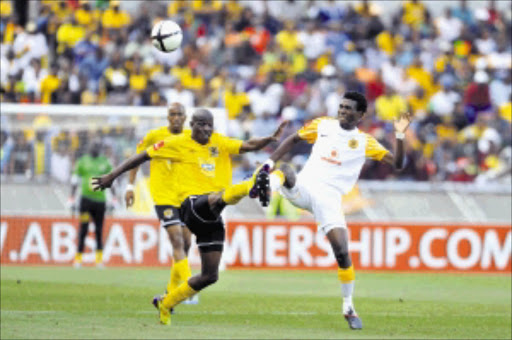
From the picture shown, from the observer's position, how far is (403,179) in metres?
27.6

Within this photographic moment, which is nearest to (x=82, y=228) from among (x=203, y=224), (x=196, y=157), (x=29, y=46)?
(x=29, y=46)

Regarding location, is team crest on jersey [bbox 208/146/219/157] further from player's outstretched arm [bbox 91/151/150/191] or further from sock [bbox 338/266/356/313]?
sock [bbox 338/266/356/313]

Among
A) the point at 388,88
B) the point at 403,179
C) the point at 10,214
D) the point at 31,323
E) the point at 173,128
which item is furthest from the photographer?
the point at 388,88

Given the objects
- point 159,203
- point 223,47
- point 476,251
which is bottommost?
point 476,251

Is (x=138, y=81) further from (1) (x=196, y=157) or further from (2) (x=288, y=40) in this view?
(1) (x=196, y=157)

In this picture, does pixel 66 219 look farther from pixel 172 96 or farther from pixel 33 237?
pixel 172 96

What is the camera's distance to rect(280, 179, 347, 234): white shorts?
49.8 ft

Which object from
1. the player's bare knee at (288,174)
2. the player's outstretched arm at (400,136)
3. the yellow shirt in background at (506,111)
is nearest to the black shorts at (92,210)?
the yellow shirt in background at (506,111)

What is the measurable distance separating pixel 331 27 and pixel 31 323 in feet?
64.8

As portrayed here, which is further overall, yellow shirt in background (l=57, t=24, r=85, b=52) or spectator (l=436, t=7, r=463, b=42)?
spectator (l=436, t=7, r=463, b=42)

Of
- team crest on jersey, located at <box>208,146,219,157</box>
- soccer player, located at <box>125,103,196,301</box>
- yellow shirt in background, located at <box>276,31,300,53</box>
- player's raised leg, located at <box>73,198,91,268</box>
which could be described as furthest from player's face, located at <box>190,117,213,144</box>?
yellow shirt in background, located at <box>276,31,300,53</box>

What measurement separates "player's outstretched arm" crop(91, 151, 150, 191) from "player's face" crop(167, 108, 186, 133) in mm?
2341

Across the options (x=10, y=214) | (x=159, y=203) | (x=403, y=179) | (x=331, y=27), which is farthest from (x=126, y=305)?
(x=331, y=27)

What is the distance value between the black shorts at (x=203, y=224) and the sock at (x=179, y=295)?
17.1 inches
